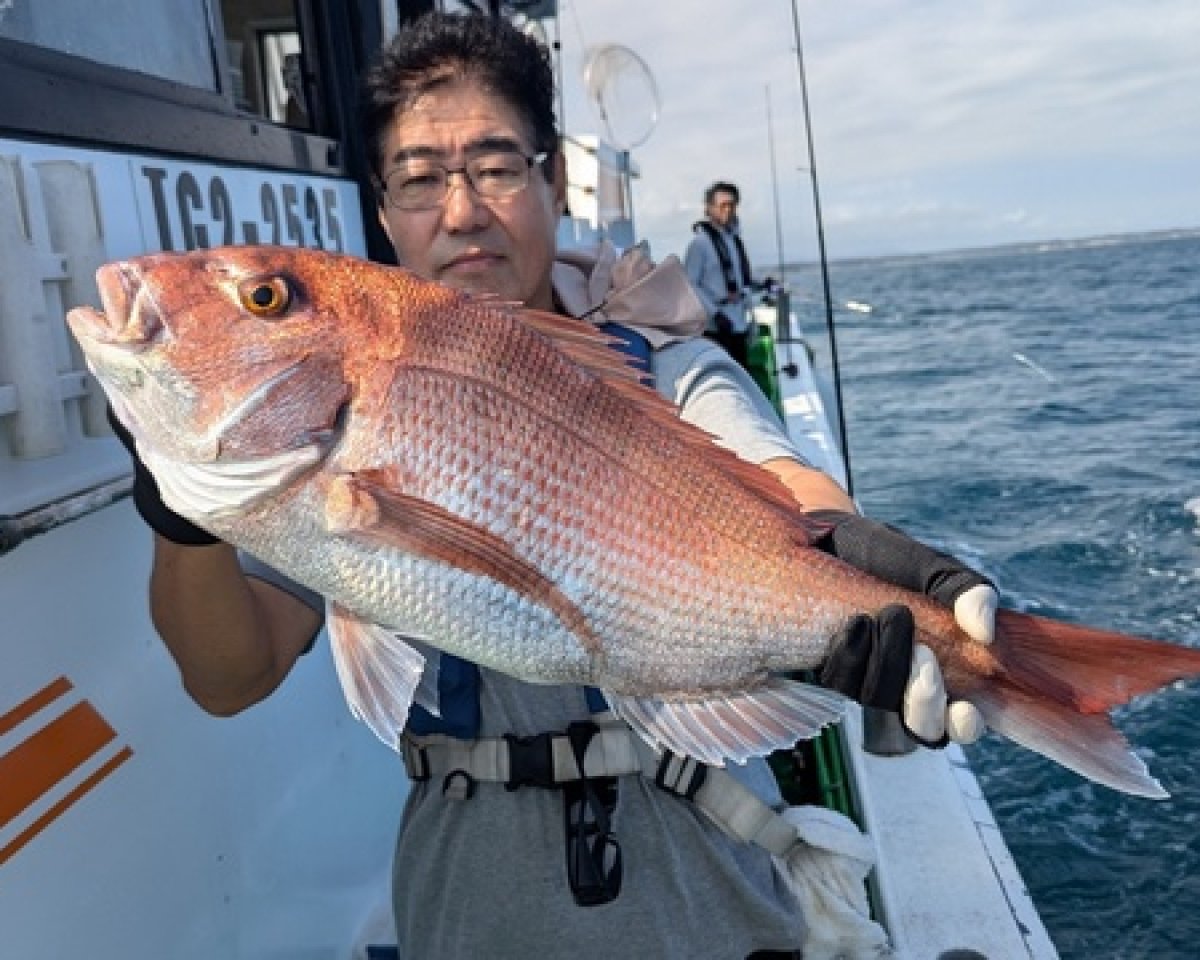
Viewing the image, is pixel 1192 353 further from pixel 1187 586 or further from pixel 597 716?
pixel 597 716

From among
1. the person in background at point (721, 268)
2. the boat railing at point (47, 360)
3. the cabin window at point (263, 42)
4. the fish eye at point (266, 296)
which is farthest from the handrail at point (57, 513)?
the person in background at point (721, 268)

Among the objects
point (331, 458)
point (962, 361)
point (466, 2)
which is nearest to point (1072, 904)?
point (331, 458)

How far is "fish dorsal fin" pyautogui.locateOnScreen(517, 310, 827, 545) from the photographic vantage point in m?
1.63

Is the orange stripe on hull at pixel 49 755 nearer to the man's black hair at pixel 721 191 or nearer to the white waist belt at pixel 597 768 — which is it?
the white waist belt at pixel 597 768

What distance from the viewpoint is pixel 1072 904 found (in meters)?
4.97

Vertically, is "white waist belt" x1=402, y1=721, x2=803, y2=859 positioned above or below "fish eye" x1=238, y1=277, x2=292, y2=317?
below

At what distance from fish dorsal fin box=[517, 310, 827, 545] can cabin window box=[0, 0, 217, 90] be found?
1.30 meters

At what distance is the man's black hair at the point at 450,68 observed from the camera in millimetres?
2002

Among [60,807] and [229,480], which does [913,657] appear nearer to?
→ [229,480]

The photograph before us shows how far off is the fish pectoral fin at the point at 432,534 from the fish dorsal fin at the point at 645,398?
12.4 inches

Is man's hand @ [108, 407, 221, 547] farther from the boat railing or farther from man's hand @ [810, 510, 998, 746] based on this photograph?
man's hand @ [810, 510, 998, 746]

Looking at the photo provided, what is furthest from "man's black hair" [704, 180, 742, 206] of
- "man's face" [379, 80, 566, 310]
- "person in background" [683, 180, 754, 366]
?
"man's face" [379, 80, 566, 310]

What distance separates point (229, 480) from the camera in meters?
1.39

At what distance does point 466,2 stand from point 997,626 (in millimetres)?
4848
